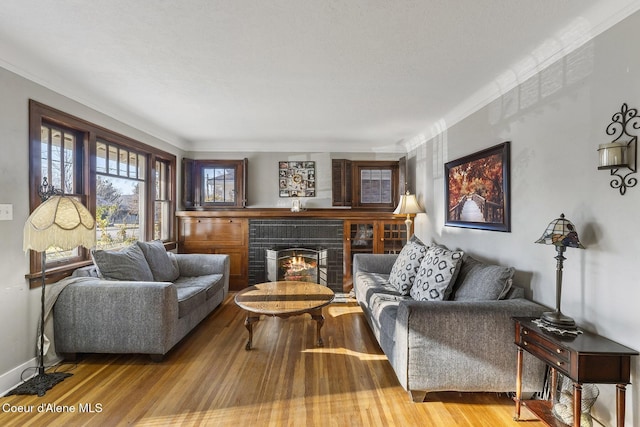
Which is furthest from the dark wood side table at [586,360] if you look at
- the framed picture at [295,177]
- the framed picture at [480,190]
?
the framed picture at [295,177]

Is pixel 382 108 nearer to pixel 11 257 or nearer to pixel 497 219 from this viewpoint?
pixel 497 219

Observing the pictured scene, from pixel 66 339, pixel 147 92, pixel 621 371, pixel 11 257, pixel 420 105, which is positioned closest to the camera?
pixel 621 371

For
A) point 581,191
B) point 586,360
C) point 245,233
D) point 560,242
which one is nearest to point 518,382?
point 586,360

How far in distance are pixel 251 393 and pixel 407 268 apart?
189 cm

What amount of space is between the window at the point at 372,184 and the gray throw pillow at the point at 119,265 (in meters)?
2.98

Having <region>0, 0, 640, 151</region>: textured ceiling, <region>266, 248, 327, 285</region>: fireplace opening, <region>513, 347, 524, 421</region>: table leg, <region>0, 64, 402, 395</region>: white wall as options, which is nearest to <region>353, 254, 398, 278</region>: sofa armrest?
<region>266, 248, 327, 285</region>: fireplace opening

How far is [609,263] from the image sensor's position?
167cm

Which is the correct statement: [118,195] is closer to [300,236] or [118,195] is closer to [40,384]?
[40,384]

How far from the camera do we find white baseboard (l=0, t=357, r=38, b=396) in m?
2.12

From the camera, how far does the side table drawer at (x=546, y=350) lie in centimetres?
153

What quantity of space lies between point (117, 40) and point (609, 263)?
3276 mm

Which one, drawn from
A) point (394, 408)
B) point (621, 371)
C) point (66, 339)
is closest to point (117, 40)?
point (66, 339)

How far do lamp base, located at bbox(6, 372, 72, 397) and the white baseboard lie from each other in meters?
0.05

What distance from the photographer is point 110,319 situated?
251 centimetres
